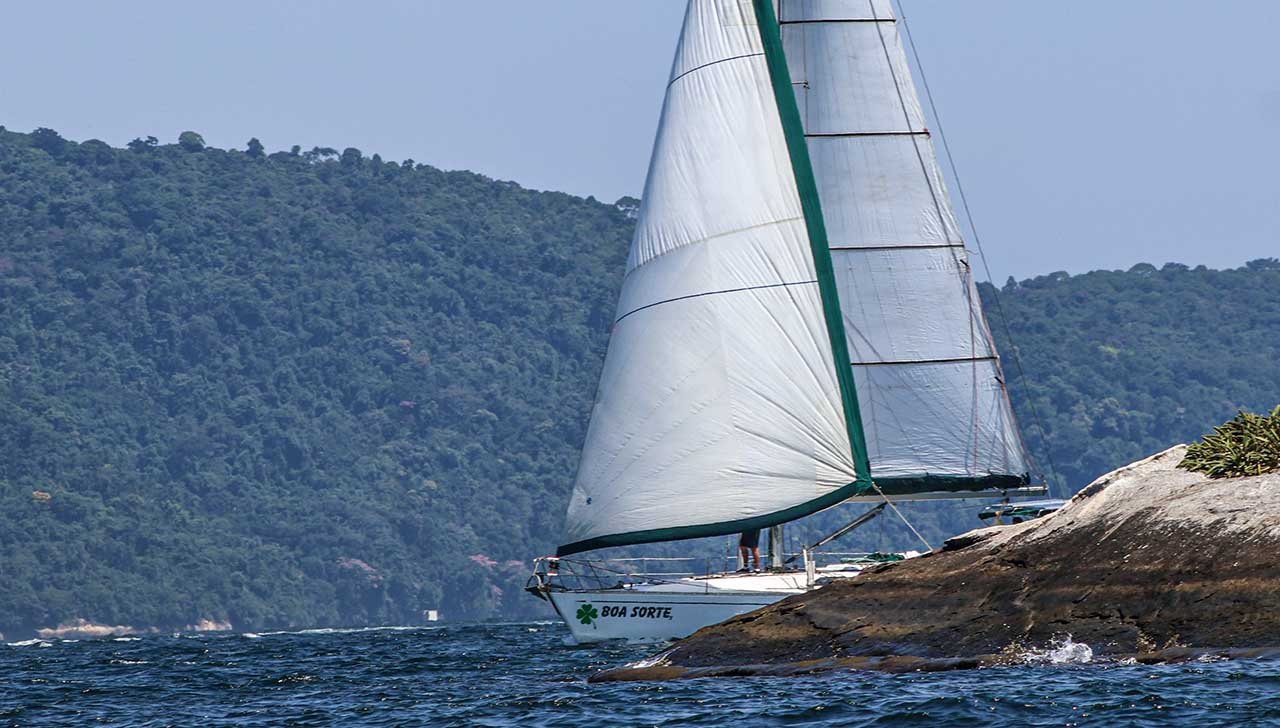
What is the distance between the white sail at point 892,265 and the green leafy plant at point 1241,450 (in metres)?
16.9

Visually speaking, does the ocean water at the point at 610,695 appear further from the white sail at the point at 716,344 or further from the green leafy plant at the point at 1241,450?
the green leafy plant at the point at 1241,450

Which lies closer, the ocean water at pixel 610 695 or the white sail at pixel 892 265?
the ocean water at pixel 610 695

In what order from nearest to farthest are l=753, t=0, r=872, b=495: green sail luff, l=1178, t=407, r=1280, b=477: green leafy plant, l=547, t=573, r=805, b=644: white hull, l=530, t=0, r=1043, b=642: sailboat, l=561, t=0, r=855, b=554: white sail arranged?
1. l=1178, t=407, r=1280, b=477: green leafy plant
2. l=561, t=0, r=855, b=554: white sail
3. l=530, t=0, r=1043, b=642: sailboat
4. l=753, t=0, r=872, b=495: green sail luff
5. l=547, t=573, r=805, b=644: white hull

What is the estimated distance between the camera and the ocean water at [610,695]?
28.2 metres

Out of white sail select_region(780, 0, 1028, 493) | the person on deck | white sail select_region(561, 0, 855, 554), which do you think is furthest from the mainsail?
the person on deck

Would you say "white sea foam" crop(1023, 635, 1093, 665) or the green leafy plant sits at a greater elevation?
the green leafy plant

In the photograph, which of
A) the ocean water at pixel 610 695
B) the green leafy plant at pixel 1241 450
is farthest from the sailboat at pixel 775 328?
the green leafy plant at pixel 1241 450

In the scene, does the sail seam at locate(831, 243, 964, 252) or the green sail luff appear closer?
the green sail luff

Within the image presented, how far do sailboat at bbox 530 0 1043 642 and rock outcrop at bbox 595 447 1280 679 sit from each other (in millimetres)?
9108

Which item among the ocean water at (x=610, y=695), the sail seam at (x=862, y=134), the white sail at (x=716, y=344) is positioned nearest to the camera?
the ocean water at (x=610, y=695)

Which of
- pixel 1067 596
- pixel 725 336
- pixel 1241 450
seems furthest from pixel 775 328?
pixel 1067 596

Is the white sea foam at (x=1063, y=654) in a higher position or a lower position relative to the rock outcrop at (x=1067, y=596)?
lower

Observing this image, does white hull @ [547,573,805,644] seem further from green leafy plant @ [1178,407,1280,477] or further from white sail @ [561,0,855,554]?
green leafy plant @ [1178,407,1280,477]

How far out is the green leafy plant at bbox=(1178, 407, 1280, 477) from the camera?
3391 cm
